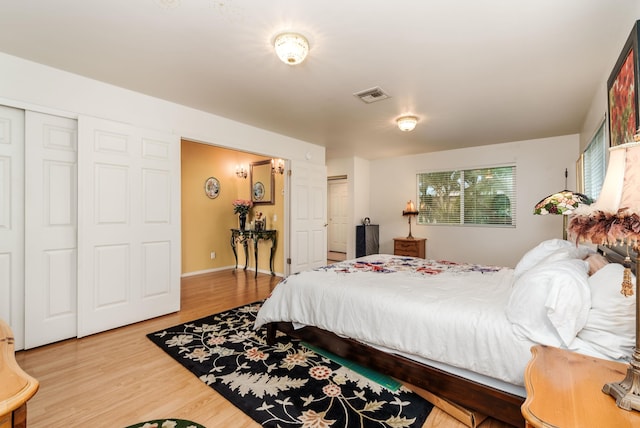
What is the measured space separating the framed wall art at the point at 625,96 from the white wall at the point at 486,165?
2.79 meters

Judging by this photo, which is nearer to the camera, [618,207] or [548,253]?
[618,207]

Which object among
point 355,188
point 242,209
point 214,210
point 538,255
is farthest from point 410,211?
point 214,210

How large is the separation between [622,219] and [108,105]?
3.76m

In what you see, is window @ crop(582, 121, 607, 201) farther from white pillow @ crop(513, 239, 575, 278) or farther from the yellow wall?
the yellow wall

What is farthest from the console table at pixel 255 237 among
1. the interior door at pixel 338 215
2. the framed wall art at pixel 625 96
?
the framed wall art at pixel 625 96

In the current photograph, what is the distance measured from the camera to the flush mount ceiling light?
6.68 ft

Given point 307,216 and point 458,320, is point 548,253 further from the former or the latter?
point 307,216

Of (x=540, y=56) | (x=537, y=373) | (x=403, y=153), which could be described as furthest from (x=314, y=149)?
(x=537, y=373)

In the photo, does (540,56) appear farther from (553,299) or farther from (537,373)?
(537,373)

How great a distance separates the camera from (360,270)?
2.84 m

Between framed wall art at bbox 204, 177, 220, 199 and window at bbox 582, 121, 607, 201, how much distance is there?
553cm

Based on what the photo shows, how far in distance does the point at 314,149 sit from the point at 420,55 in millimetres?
3092

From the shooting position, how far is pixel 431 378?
1.77 m

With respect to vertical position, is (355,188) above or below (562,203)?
above
